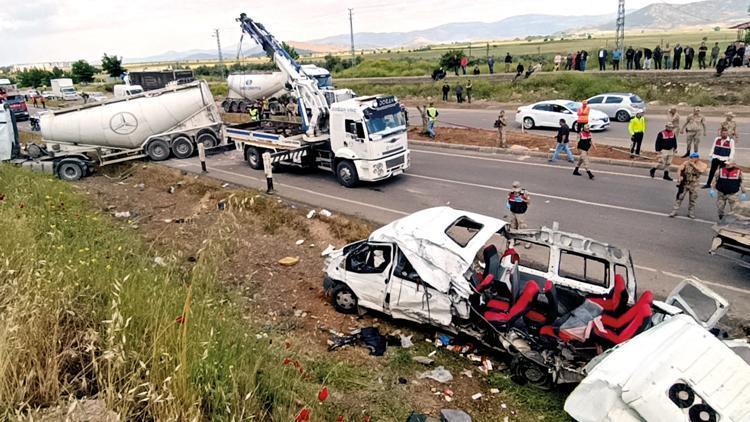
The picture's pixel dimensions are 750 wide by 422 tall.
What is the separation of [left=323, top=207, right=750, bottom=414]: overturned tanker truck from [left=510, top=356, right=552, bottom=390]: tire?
12 millimetres

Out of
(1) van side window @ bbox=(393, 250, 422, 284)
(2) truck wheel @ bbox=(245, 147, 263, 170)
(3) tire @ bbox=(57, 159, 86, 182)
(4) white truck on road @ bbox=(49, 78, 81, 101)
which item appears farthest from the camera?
(4) white truck on road @ bbox=(49, 78, 81, 101)

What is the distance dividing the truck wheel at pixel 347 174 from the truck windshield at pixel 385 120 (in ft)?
4.26

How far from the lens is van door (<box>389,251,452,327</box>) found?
6898 mm

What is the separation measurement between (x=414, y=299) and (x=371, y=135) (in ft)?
26.5

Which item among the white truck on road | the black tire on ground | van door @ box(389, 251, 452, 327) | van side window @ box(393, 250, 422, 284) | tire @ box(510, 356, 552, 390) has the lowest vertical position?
tire @ box(510, 356, 552, 390)

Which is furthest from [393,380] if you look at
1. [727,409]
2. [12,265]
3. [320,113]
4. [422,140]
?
[422,140]

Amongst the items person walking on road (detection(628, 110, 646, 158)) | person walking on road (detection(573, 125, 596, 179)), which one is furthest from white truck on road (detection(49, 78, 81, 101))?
person walking on road (detection(628, 110, 646, 158))

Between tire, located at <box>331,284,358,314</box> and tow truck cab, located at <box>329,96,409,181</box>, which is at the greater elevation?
tow truck cab, located at <box>329,96,409,181</box>

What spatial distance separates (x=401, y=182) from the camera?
15.6m

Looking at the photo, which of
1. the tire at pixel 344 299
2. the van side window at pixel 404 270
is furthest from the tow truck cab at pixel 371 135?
the van side window at pixel 404 270

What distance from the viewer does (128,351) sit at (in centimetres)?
402

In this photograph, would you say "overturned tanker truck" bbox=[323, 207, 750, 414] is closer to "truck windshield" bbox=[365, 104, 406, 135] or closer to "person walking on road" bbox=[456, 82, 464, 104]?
"truck windshield" bbox=[365, 104, 406, 135]

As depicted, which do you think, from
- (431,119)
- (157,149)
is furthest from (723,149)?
(157,149)

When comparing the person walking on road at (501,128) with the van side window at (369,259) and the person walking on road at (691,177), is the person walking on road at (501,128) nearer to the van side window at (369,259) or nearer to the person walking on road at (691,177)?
the person walking on road at (691,177)
